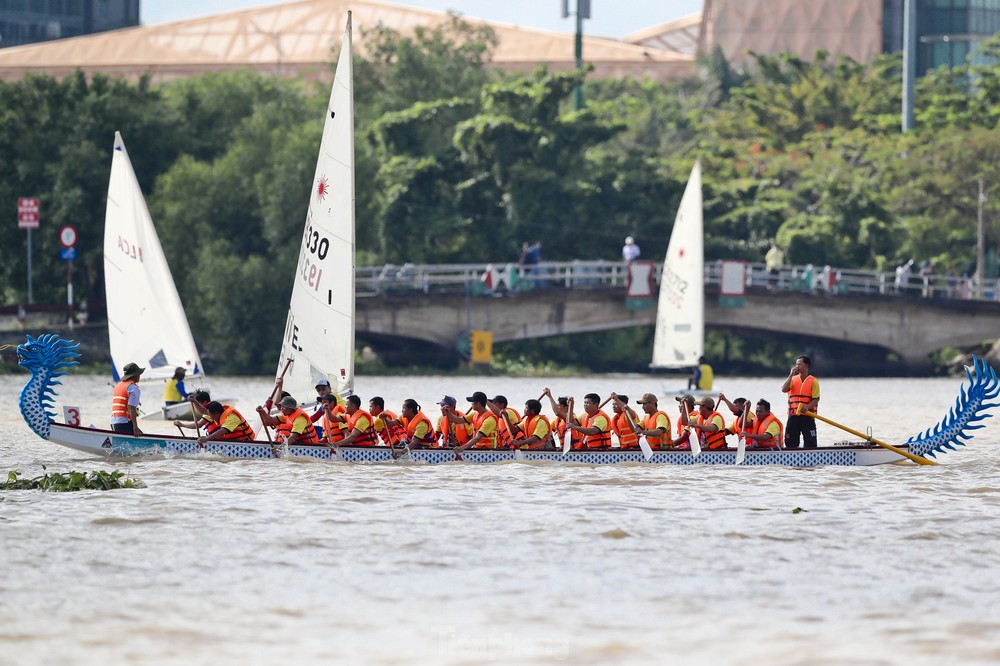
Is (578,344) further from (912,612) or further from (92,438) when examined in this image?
(912,612)

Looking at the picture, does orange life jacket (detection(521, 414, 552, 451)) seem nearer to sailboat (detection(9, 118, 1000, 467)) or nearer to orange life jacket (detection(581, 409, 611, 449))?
sailboat (detection(9, 118, 1000, 467))

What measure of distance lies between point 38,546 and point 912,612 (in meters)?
10.5

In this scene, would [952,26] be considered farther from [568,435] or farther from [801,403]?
[568,435]

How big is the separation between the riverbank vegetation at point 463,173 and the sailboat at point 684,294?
Answer: 1341 centimetres

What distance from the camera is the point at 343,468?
3009 centimetres

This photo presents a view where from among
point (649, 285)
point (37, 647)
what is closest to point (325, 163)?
point (37, 647)

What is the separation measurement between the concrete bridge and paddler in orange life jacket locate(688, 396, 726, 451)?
31.8m

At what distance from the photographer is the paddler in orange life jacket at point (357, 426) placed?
2967 cm

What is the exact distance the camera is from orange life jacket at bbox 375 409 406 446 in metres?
30.1

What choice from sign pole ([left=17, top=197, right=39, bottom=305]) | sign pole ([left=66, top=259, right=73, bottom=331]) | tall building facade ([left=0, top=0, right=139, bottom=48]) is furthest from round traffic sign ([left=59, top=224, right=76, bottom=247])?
tall building facade ([left=0, top=0, right=139, bottom=48])

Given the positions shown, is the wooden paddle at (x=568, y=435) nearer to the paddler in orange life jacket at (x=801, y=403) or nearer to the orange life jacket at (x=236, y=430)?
the paddler in orange life jacket at (x=801, y=403)

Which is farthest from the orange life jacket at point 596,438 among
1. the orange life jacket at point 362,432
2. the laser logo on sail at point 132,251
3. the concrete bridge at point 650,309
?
the concrete bridge at point 650,309

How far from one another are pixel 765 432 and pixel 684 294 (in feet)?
73.0

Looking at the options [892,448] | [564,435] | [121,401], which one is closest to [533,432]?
[564,435]
